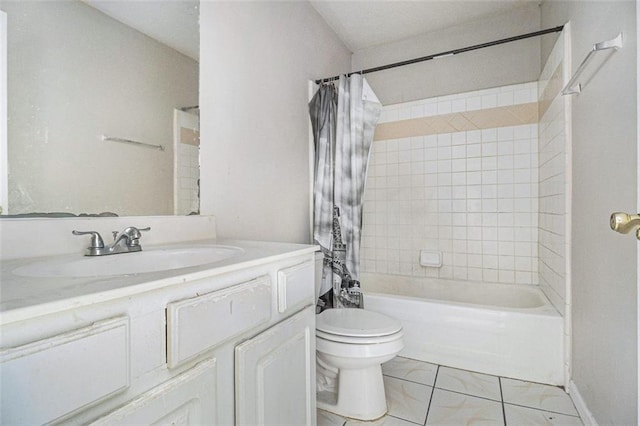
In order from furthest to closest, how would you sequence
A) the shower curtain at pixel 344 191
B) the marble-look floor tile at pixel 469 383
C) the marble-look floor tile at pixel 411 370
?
the shower curtain at pixel 344 191
the marble-look floor tile at pixel 411 370
the marble-look floor tile at pixel 469 383

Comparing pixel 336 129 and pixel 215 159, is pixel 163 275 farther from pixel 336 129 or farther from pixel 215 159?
pixel 336 129

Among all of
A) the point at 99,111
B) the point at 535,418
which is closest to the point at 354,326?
the point at 535,418

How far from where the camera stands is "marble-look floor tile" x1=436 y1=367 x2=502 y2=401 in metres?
1.68

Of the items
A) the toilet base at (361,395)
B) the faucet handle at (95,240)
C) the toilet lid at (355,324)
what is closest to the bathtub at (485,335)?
the toilet lid at (355,324)

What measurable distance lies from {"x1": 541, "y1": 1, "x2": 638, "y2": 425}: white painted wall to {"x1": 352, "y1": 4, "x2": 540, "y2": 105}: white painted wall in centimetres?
75

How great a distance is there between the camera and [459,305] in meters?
1.92

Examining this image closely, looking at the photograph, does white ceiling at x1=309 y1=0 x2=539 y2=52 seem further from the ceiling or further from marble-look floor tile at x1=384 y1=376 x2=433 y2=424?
marble-look floor tile at x1=384 y1=376 x2=433 y2=424

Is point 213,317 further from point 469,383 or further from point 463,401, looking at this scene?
point 469,383

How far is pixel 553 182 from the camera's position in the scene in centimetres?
193

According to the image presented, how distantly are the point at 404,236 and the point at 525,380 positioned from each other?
4.25 feet

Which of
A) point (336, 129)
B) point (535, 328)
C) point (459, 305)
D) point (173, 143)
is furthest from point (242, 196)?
point (535, 328)

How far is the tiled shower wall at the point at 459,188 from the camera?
7.86ft

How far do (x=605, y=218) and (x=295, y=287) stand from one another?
A: 3.97 feet

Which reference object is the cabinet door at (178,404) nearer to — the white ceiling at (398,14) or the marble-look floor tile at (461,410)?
the marble-look floor tile at (461,410)
